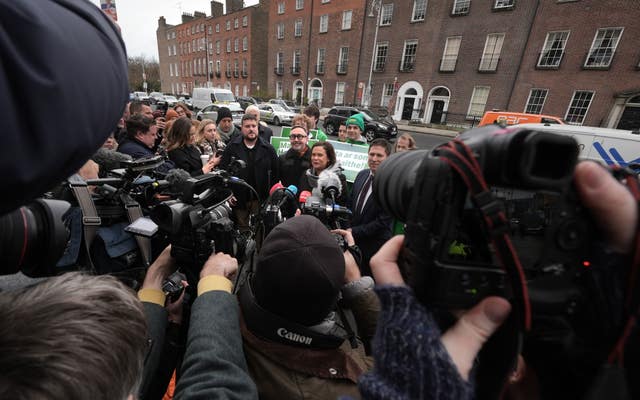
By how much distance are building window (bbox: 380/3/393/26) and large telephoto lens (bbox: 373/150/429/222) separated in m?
26.2

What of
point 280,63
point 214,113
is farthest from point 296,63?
point 214,113

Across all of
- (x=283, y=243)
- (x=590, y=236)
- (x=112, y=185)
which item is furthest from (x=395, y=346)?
(x=112, y=185)

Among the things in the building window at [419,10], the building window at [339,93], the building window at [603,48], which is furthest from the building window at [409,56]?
the building window at [603,48]

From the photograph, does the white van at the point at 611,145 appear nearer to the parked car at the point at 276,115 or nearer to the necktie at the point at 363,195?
the necktie at the point at 363,195

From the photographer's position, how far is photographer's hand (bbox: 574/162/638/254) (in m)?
0.54

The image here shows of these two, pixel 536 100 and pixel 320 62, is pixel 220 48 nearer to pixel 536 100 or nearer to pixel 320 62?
pixel 320 62

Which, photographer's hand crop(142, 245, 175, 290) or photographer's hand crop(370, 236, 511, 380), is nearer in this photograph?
photographer's hand crop(370, 236, 511, 380)

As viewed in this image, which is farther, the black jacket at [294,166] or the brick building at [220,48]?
the brick building at [220,48]

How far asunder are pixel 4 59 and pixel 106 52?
0.48 feet

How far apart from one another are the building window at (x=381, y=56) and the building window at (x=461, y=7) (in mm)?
5131

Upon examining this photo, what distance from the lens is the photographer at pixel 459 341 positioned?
55 centimetres

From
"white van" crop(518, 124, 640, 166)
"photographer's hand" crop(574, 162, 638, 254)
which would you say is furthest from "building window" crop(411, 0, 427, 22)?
"photographer's hand" crop(574, 162, 638, 254)

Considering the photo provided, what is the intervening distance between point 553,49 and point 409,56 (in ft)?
29.0

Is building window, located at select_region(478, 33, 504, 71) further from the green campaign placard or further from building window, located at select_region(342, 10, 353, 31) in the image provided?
the green campaign placard
